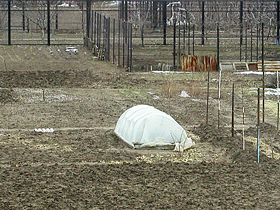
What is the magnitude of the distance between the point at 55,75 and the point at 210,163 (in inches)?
464

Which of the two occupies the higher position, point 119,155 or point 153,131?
point 153,131

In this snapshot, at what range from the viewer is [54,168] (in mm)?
8156

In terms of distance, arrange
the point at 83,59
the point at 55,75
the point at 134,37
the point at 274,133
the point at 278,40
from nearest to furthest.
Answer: the point at 274,133
the point at 55,75
the point at 83,59
the point at 278,40
the point at 134,37

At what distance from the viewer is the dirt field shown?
677 cm

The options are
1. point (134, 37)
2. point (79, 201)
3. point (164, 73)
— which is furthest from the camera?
point (134, 37)

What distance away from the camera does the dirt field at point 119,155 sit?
6770 millimetres

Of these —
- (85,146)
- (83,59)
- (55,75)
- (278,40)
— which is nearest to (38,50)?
(83,59)

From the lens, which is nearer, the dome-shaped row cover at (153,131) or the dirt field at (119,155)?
the dirt field at (119,155)

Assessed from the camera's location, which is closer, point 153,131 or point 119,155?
point 119,155

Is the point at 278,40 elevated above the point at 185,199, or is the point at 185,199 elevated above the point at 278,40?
the point at 278,40

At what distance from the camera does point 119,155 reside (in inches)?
357

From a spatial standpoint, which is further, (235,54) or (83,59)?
(235,54)

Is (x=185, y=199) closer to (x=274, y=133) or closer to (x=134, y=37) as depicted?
(x=274, y=133)

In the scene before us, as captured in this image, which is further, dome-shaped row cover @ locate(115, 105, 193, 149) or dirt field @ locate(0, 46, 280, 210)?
dome-shaped row cover @ locate(115, 105, 193, 149)
